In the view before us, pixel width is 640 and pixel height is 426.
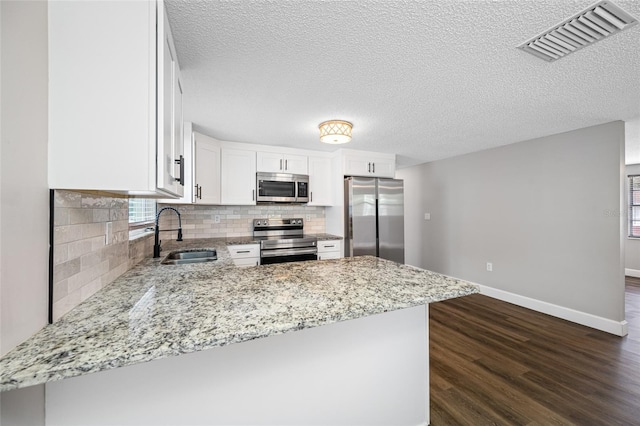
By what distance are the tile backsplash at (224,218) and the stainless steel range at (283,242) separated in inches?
4.6

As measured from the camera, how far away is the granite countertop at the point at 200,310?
657 millimetres

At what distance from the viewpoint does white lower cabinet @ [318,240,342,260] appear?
3595mm

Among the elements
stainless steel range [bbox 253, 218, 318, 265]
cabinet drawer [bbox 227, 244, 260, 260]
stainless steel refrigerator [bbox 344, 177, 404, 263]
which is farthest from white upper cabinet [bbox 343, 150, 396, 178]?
cabinet drawer [bbox 227, 244, 260, 260]

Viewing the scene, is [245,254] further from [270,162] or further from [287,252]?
[270,162]

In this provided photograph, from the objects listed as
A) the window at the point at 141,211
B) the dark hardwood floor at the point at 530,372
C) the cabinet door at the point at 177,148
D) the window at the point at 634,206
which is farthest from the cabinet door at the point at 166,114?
the window at the point at 634,206

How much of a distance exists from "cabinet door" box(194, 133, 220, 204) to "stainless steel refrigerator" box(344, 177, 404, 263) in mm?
1734

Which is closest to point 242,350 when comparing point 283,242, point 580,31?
point 580,31

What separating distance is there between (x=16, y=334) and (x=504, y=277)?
456 centimetres

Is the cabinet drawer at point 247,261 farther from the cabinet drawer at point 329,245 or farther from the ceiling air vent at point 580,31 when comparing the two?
the ceiling air vent at point 580,31

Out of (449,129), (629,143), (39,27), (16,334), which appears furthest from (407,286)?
(629,143)

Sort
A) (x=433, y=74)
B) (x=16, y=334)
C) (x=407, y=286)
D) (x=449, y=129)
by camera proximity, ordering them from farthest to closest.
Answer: (x=449, y=129)
(x=433, y=74)
(x=407, y=286)
(x=16, y=334)

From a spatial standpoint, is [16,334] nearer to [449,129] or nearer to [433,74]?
[433,74]

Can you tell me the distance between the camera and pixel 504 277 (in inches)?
145

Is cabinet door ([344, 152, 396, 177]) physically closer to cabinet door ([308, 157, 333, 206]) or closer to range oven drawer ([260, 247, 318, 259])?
cabinet door ([308, 157, 333, 206])
